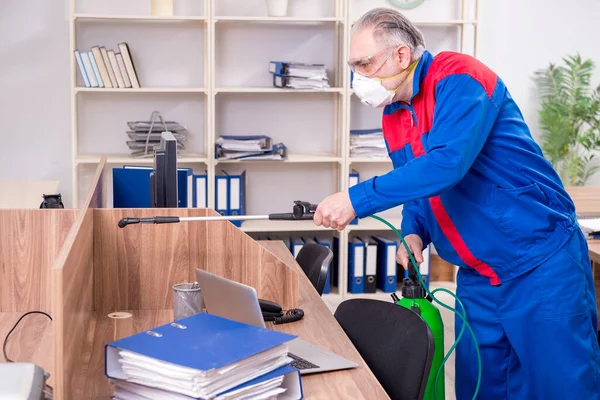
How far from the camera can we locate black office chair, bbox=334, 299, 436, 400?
172 cm

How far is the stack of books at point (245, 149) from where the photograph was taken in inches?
183

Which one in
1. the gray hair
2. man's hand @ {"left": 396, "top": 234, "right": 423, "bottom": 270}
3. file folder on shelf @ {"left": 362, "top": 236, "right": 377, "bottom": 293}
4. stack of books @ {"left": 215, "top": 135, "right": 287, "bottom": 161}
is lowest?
file folder on shelf @ {"left": 362, "top": 236, "right": 377, "bottom": 293}

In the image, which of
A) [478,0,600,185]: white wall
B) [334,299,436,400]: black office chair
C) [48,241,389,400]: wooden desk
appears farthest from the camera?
[478,0,600,185]: white wall

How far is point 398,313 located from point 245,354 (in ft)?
1.95

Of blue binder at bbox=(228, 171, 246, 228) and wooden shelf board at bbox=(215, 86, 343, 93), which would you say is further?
blue binder at bbox=(228, 171, 246, 228)

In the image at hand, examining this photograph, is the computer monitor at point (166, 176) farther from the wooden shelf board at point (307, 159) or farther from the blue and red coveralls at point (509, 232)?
the wooden shelf board at point (307, 159)

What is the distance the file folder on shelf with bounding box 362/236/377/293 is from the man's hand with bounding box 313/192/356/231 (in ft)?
9.36

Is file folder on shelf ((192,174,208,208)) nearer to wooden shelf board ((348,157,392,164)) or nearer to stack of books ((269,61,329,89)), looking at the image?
stack of books ((269,61,329,89))

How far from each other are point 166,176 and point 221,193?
229 centimetres

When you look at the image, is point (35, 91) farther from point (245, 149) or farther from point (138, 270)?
point (138, 270)

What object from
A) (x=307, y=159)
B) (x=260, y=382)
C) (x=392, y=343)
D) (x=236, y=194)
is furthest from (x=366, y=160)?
(x=260, y=382)

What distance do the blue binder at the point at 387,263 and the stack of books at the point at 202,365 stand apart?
11.0 ft

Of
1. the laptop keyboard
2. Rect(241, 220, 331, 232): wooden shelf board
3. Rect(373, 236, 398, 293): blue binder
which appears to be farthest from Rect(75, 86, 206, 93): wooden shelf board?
the laptop keyboard

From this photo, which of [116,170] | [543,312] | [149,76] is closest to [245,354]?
[543,312]
